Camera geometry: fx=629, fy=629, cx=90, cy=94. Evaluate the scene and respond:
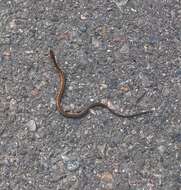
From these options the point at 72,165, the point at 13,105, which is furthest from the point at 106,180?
the point at 13,105

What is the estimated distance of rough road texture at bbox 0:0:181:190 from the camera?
3812mm

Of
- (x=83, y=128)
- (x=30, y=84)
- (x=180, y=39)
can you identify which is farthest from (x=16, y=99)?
(x=180, y=39)

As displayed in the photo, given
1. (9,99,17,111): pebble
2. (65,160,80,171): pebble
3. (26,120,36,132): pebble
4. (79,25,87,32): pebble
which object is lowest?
(65,160,80,171): pebble

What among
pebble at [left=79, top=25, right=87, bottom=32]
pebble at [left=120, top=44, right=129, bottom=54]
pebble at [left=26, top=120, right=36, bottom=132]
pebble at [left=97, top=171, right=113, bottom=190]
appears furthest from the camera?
pebble at [left=79, top=25, right=87, bottom=32]

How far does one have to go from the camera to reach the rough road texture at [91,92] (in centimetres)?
381

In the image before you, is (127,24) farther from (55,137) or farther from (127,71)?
(55,137)

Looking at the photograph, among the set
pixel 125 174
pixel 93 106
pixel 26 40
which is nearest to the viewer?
pixel 125 174

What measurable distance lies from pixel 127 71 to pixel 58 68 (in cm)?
48

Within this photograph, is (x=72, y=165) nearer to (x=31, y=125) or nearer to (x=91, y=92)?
(x=31, y=125)

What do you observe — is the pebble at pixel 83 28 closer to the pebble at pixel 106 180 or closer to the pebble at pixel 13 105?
the pebble at pixel 13 105

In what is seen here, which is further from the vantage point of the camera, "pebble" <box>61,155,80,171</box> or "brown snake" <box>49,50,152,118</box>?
"brown snake" <box>49,50,152,118</box>

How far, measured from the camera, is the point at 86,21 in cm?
461

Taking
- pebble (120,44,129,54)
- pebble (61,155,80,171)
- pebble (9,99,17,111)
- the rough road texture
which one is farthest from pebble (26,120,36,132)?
pebble (120,44,129,54)

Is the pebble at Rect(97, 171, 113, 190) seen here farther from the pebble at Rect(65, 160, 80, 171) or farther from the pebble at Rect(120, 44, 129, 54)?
the pebble at Rect(120, 44, 129, 54)
